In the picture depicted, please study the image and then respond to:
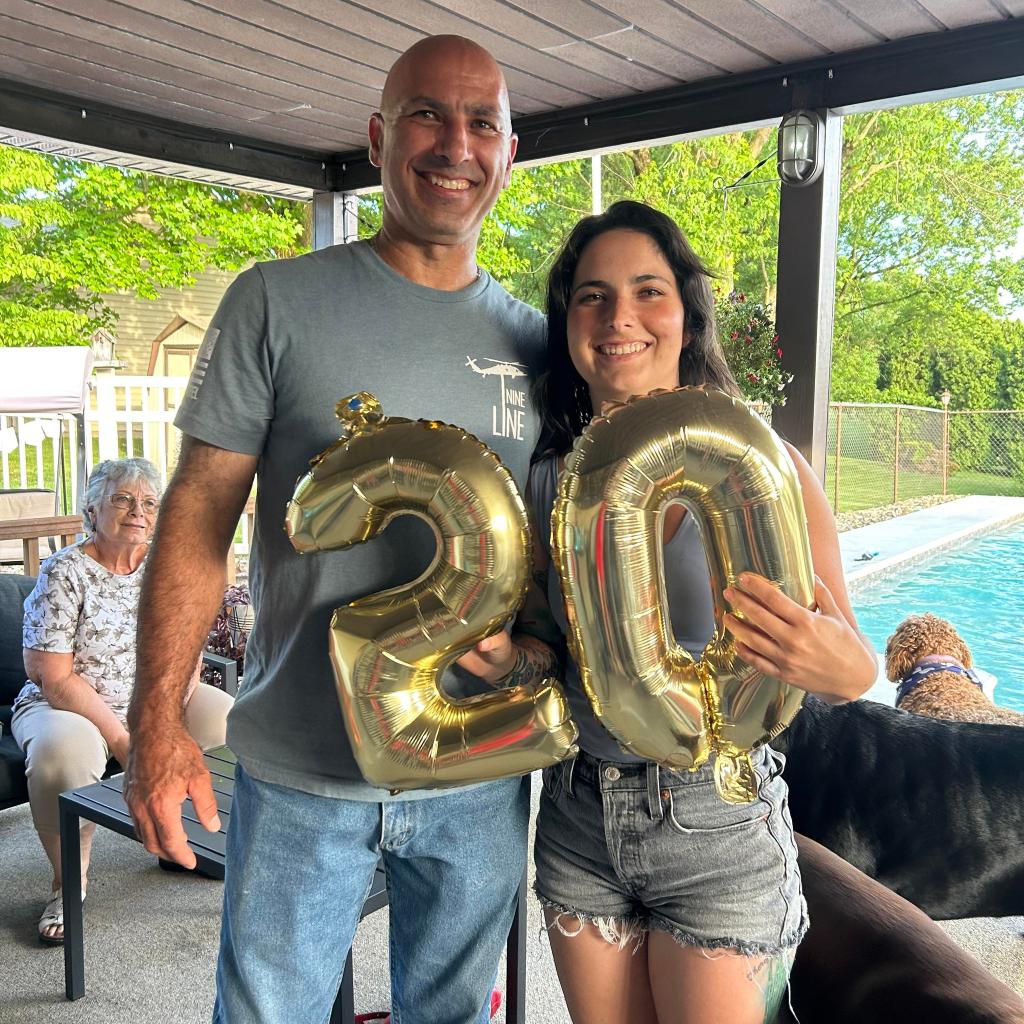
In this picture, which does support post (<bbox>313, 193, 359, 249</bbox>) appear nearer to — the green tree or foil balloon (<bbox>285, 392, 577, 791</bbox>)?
foil balloon (<bbox>285, 392, 577, 791</bbox>)

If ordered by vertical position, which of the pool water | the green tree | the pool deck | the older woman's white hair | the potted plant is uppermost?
the green tree

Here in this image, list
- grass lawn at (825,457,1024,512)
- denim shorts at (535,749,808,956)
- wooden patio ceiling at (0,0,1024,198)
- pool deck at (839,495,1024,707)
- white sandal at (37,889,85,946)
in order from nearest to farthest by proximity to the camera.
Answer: denim shorts at (535,749,808,956), white sandal at (37,889,85,946), wooden patio ceiling at (0,0,1024,198), grass lawn at (825,457,1024,512), pool deck at (839,495,1024,707)

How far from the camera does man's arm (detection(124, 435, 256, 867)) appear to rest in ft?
4.14

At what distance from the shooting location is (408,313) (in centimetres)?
133

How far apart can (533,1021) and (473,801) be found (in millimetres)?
1259

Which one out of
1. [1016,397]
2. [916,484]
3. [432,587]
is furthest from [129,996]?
[1016,397]

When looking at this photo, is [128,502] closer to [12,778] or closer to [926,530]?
[12,778]

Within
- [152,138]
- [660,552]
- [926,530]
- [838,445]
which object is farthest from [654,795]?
[926,530]

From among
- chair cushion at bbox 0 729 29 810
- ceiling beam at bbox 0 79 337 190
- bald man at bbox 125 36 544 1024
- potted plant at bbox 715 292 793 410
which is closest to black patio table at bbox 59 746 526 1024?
chair cushion at bbox 0 729 29 810

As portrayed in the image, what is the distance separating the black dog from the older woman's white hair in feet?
6.99

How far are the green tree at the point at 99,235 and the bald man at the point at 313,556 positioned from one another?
11405 mm

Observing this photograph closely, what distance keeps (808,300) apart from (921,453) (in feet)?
17.9

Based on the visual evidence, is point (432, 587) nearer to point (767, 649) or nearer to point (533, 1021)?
point (767, 649)

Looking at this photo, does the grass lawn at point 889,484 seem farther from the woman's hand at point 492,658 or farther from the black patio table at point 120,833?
the woman's hand at point 492,658
